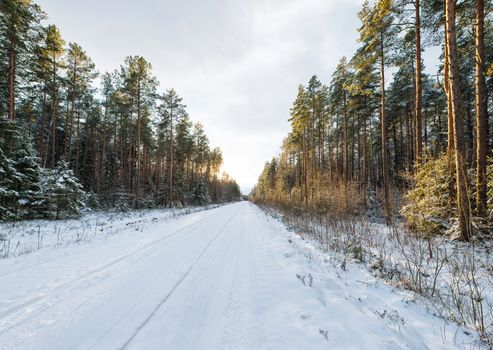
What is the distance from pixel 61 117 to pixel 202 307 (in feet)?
99.8

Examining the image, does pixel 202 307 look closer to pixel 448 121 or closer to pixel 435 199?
pixel 435 199

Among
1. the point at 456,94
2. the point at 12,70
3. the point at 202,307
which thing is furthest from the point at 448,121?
the point at 12,70

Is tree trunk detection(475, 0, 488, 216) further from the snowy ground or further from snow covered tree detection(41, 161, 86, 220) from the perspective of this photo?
snow covered tree detection(41, 161, 86, 220)

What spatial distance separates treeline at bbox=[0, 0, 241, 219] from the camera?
1270 cm

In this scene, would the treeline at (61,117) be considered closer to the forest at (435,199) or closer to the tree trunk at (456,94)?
the forest at (435,199)

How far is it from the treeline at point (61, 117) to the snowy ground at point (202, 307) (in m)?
10.0

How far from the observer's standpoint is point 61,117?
80.7 feet

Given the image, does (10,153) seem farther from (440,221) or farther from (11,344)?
(440,221)

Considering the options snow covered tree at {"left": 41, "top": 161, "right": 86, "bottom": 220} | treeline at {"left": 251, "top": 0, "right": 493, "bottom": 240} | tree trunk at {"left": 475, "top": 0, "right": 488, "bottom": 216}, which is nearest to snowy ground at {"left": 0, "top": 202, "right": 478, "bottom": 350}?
treeline at {"left": 251, "top": 0, "right": 493, "bottom": 240}

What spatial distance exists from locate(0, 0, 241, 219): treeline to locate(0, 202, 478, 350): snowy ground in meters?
10.0

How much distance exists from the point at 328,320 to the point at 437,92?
31301 millimetres

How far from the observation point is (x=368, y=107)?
2297cm

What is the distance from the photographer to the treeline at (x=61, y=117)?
1270 centimetres

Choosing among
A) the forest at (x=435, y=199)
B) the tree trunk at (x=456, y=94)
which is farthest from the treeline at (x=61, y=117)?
the tree trunk at (x=456, y=94)
